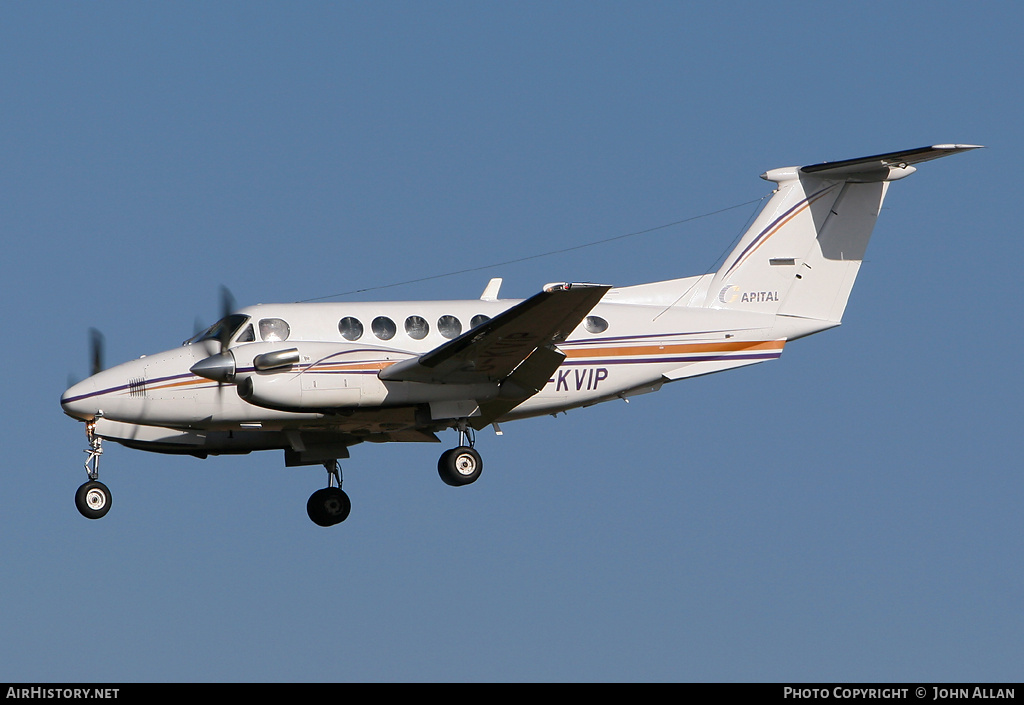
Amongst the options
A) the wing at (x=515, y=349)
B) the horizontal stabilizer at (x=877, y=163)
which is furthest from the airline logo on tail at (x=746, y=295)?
the wing at (x=515, y=349)

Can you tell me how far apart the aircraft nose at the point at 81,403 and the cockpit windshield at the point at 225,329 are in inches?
63.5

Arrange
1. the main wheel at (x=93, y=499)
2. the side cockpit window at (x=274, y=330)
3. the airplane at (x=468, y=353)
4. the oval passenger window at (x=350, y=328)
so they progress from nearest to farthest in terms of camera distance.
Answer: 1. the airplane at (x=468, y=353)
2. the main wheel at (x=93, y=499)
3. the side cockpit window at (x=274, y=330)
4. the oval passenger window at (x=350, y=328)

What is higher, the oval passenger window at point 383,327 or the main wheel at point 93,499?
the oval passenger window at point 383,327

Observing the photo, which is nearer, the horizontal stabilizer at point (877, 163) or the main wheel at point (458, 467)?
the main wheel at point (458, 467)

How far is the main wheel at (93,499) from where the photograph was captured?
67.4ft

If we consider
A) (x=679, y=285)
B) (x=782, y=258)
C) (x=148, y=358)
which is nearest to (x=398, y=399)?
(x=148, y=358)

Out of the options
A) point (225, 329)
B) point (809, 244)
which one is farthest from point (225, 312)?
point (809, 244)

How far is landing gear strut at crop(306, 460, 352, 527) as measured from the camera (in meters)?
23.5

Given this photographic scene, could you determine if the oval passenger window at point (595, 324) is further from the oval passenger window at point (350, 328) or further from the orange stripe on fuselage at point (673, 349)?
the oval passenger window at point (350, 328)

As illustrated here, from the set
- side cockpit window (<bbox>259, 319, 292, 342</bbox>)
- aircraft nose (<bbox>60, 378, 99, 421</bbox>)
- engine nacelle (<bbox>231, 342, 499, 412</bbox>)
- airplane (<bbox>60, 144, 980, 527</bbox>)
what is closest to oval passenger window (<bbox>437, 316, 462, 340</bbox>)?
airplane (<bbox>60, 144, 980, 527</bbox>)

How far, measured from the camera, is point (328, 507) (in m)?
23.5

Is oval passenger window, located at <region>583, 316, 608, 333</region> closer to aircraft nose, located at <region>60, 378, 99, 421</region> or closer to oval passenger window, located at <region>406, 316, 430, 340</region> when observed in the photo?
oval passenger window, located at <region>406, 316, 430, 340</region>

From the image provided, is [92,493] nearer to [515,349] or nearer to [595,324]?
[515,349]

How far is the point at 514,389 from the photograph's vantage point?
69.6 ft
